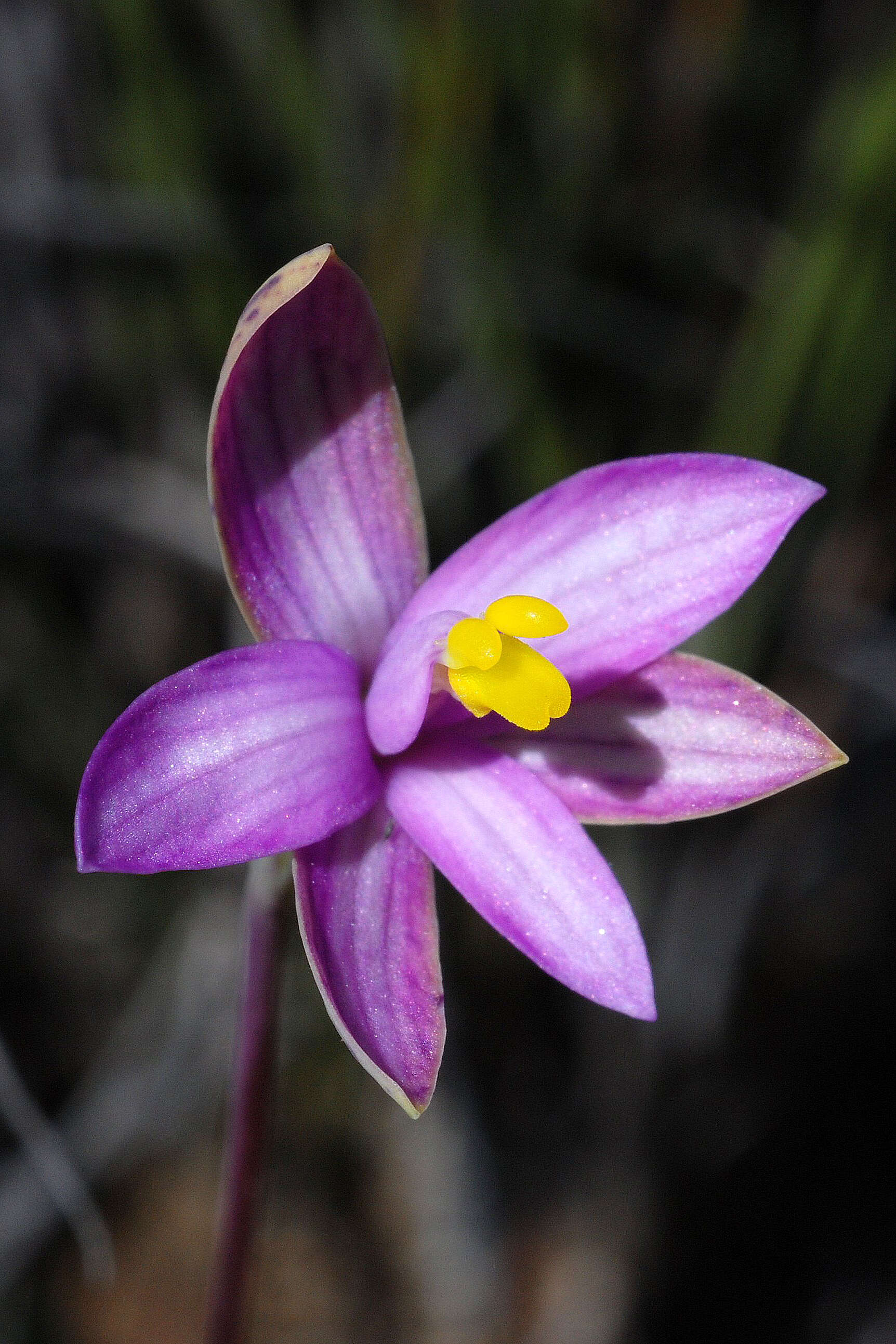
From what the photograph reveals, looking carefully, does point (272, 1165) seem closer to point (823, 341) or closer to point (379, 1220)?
point (379, 1220)

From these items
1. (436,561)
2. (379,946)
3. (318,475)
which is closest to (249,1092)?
(379,946)

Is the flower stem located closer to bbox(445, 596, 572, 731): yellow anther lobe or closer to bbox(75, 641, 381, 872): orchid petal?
bbox(75, 641, 381, 872): orchid petal

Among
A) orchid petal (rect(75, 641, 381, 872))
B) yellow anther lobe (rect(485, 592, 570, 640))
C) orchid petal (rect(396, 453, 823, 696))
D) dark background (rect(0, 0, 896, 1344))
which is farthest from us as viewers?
dark background (rect(0, 0, 896, 1344))

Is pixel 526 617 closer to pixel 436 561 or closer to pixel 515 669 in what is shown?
pixel 515 669

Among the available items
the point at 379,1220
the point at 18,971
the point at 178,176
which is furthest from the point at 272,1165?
the point at 178,176

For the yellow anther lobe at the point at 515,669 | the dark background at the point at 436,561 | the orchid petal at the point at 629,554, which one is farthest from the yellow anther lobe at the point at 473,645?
the dark background at the point at 436,561

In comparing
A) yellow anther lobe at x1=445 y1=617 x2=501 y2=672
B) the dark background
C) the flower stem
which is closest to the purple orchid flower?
yellow anther lobe at x1=445 y1=617 x2=501 y2=672
